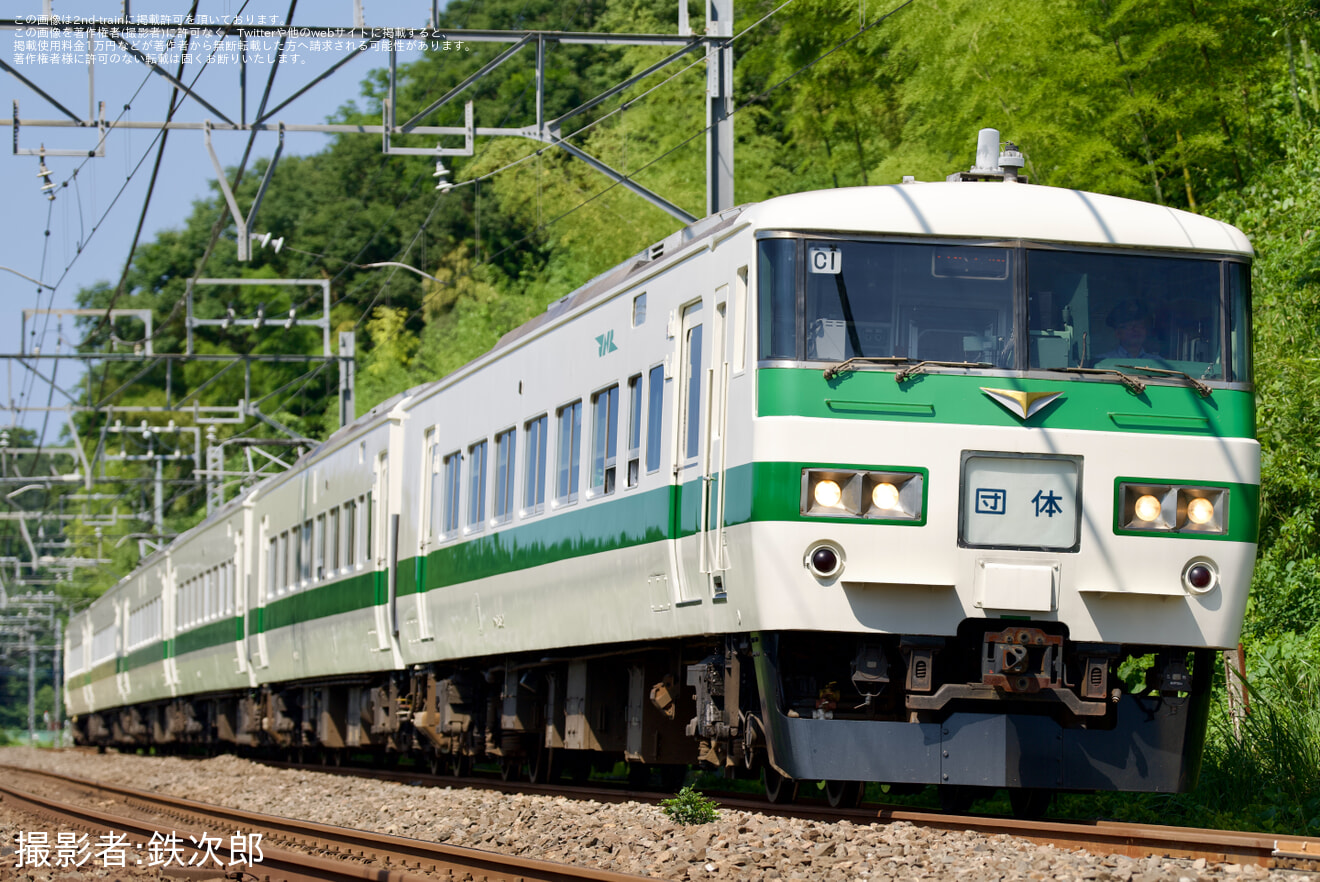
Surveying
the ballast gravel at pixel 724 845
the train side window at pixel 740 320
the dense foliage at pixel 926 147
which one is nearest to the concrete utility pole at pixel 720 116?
the dense foliage at pixel 926 147

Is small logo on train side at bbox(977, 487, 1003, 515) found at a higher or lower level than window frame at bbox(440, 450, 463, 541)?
lower

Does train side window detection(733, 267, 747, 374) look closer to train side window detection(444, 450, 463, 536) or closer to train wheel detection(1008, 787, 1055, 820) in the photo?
train wheel detection(1008, 787, 1055, 820)

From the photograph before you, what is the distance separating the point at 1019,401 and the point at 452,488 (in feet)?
23.6

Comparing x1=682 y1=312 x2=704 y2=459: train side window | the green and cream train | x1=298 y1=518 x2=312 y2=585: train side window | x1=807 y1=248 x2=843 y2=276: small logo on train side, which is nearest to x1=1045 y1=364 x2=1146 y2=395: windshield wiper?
the green and cream train

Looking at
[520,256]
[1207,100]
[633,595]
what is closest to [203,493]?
[520,256]

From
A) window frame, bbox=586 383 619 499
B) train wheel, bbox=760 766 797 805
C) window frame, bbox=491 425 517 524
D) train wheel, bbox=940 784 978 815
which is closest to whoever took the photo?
train wheel, bbox=940 784 978 815

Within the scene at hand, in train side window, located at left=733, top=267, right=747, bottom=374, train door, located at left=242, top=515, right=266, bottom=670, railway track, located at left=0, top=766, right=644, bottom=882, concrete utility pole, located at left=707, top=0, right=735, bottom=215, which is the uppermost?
concrete utility pole, located at left=707, top=0, right=735, bottom=215

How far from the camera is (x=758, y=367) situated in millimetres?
8719

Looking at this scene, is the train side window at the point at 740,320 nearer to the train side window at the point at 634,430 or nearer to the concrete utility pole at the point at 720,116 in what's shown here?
the train side window at the point at 634,430

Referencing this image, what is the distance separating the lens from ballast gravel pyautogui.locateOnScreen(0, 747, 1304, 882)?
23.2 ft

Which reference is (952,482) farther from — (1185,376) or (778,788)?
(778,788)

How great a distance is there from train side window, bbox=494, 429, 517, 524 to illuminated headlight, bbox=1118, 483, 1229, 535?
5.43 metres

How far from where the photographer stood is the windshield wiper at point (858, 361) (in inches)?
338

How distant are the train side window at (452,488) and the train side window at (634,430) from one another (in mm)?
4132
